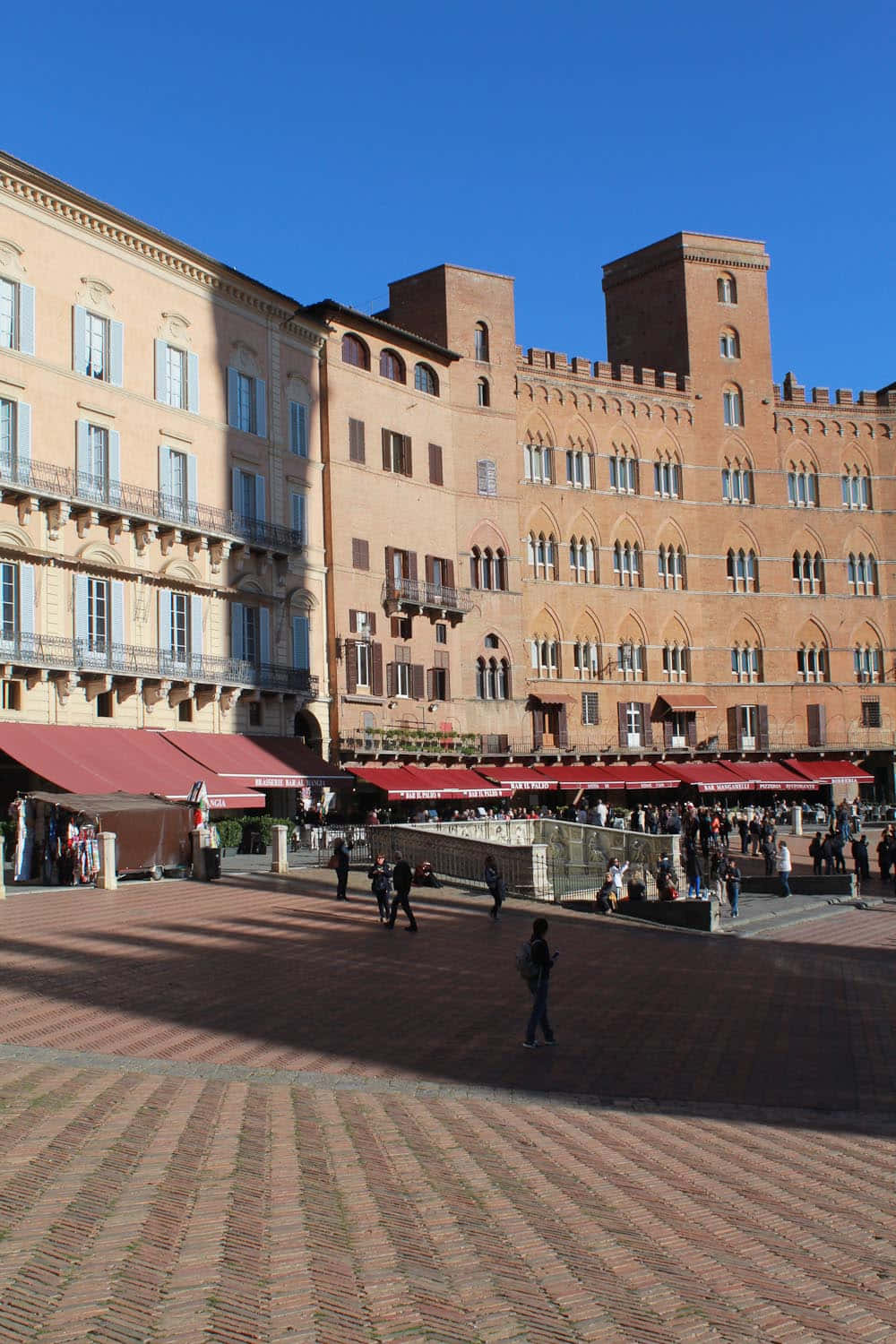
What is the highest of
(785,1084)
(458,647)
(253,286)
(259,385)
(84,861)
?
(253,286)

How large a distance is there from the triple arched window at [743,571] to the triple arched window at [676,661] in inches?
160

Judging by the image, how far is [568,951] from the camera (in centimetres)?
2191

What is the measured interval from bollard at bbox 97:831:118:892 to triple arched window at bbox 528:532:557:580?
31055 millimetres

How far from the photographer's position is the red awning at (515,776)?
47778mm

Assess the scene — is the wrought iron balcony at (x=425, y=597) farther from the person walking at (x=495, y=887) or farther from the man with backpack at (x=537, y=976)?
the man with backpack at (x=537, y=976)

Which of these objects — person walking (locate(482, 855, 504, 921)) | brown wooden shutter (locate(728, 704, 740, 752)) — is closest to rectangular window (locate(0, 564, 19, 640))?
person walking (locate(482, 855, 504, 921))

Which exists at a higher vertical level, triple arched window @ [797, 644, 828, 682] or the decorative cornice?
the decorative cornice

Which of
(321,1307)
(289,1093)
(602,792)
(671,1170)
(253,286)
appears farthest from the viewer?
(602,792)

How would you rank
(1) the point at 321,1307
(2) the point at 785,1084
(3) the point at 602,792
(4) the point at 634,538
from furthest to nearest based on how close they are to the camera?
1. (4) the point at 634,538
2. (3) the point at 602,792
3. (2) the point at 785,1084
4. (1) the point at 321,1307

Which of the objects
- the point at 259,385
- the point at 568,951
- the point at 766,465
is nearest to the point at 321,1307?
the point at 568,951

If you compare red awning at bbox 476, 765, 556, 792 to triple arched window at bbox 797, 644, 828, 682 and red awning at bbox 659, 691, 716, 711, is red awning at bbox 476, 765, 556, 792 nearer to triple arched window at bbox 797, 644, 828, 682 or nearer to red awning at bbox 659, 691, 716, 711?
red awning at bbox 659, 691, 716, 711

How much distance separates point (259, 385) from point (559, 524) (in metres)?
16.4

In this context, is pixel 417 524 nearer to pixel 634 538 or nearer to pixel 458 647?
pixel 458 647

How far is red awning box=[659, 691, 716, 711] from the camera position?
55.5 metres
